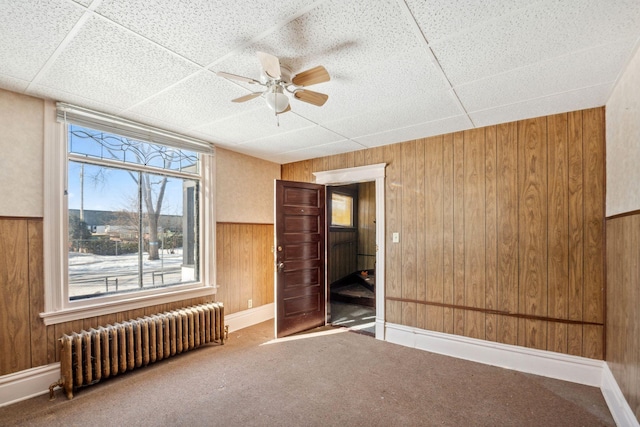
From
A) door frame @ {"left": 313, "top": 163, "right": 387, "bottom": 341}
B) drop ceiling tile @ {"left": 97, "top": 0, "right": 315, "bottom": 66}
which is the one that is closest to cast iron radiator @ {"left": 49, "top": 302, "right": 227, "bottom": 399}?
door frame @ {"left": 313, "top": 163, "right": 387, "bottom": 341}

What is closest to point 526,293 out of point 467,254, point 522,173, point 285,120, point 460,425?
point 467,254

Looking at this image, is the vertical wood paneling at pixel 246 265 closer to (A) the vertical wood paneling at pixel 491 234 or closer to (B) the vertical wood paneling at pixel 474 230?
(B) the vertical wood paneling at pixel 474 230

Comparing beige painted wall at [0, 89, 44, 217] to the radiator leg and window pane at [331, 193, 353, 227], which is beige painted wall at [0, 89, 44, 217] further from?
window pane at [331, 193, 353, 227]

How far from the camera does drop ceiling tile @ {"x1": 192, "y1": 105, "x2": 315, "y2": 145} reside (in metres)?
2.83

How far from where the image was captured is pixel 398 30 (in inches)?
63.8

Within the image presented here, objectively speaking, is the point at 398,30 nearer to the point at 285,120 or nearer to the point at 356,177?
the point at 285,120

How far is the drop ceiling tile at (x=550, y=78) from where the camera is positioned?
1.83m

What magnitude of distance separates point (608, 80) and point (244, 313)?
14.7 feet

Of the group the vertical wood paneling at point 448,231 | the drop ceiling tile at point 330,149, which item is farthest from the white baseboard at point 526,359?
the drop ceiling tile at point 330,149

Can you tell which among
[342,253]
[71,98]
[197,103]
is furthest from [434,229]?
[71,98]

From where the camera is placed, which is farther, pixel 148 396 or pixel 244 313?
pixel 244 313

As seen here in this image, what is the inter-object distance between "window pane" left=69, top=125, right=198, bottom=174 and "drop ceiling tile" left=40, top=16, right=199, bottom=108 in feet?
1.66

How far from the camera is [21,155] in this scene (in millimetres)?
2410

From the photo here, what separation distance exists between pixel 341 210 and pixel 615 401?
4.86 metres
